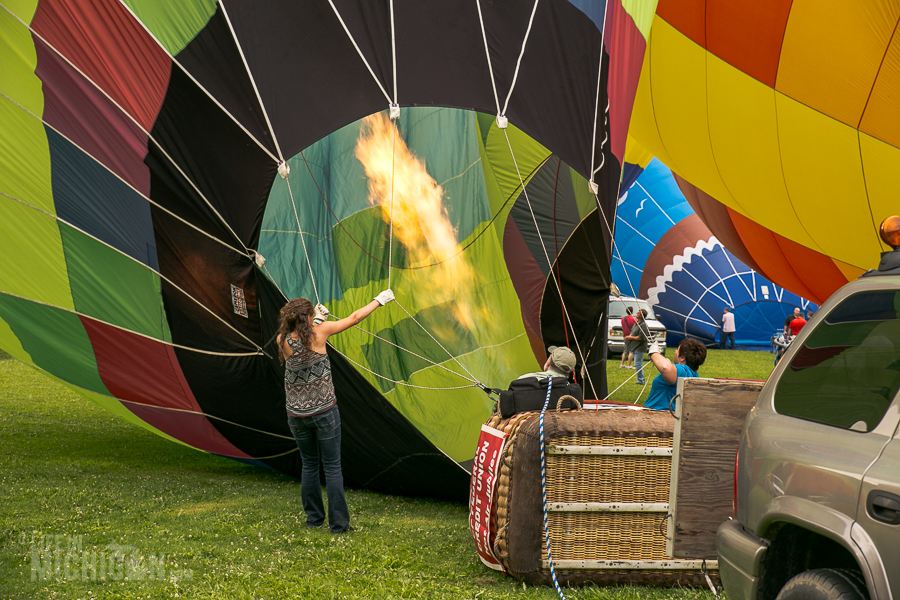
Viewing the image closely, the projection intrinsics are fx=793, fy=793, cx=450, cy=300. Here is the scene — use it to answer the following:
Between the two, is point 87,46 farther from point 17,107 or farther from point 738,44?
point 738,44

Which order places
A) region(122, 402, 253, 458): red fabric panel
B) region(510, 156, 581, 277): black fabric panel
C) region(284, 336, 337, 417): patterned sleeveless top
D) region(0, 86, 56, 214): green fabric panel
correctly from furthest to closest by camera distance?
region(122, 402, 253, 458): red fabric panel
region(0, 86, 56, 214): green fabric panel
region(510, 156, 581, 277): black fabric panel
region(284, 336, 337, 417): patterned sleeveless top

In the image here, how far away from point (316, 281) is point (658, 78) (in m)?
5.50

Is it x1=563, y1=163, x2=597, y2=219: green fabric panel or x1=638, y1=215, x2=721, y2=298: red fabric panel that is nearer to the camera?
x1=563, y1=163, x2=597, y2=219: green fabric panel

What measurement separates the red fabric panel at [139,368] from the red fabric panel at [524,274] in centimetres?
274

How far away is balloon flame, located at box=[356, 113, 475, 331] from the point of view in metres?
5.46

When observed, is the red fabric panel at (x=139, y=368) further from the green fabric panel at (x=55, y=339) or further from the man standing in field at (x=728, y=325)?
the man standing in field at (x=728, y=325)

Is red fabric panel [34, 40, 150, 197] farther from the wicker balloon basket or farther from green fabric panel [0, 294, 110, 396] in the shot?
the wicker balloon basket

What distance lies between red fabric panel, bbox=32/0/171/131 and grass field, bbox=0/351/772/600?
2.68 meters

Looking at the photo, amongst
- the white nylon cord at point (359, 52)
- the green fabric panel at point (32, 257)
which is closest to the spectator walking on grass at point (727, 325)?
the white nylon cord at point (359, 52)

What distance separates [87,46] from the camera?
551cm

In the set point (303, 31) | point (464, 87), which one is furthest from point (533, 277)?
point (303, 31)

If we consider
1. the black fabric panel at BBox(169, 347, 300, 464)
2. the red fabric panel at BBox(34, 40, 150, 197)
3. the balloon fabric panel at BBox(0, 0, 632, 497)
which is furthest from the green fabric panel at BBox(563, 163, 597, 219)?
the red fabric panel at BBox(34, 40, 150, 197)

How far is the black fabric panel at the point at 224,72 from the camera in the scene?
5.40 metres

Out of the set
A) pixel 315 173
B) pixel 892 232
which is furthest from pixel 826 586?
pixel 315 173
